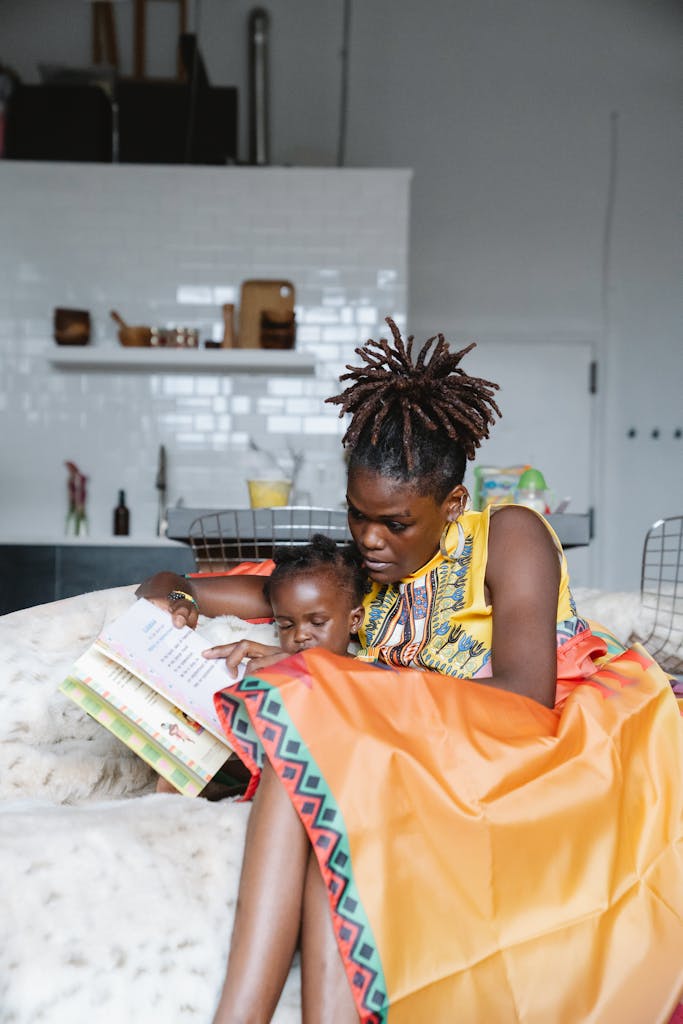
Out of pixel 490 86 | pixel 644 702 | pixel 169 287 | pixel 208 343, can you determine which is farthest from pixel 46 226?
pixel 644 702

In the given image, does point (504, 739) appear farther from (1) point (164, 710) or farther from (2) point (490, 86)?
(2) point (490, 86)

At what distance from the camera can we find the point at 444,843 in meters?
1.11

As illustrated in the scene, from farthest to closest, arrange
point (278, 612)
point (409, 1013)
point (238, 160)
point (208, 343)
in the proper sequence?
point (238, 160) → point (208, 343) → point (278, 612) → point (409, 1013)

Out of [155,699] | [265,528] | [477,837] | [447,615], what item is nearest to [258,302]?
[265,528]

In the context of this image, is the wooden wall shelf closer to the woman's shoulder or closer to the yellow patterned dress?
the woman's shoulder

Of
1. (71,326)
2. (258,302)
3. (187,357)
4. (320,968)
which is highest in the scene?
(258,302)

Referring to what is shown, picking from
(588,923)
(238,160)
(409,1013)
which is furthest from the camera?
(238,160)

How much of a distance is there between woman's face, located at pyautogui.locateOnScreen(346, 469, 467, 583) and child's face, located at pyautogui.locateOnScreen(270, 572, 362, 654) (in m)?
0.08

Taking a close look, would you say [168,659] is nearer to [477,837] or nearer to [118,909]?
[118,909]

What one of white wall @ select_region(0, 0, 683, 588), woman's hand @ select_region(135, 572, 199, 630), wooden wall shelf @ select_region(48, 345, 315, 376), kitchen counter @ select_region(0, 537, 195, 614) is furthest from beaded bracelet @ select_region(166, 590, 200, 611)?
white wall @ select_region(0, 0, 683, 588)

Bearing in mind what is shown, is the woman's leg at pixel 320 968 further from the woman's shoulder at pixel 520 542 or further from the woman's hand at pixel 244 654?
the woman's shoulder at pixel 520 542

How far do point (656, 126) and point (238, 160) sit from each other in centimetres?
237

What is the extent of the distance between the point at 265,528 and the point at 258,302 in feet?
8.64

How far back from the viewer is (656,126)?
5.58 meters
